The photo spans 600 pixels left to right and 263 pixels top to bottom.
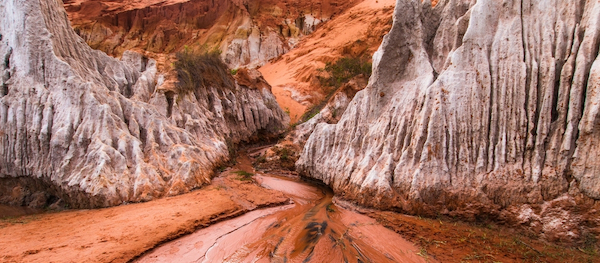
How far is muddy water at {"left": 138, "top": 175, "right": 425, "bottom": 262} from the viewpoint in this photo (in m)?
4.61

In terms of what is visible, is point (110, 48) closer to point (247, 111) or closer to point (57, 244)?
point (247, 111)

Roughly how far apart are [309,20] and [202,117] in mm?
30821

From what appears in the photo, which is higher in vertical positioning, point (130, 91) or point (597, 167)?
point (130, 91)

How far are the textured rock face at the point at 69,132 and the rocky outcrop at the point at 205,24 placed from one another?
25.0 meters

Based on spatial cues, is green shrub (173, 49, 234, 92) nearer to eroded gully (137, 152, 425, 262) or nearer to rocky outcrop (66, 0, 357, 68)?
eroded gully (137, 152, 425, 262)

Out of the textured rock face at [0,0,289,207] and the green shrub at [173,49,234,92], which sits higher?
the green shrub at [173,49,234,92]

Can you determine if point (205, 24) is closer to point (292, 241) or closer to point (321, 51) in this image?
point (321, 51)

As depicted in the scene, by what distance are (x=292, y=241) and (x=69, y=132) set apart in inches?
262

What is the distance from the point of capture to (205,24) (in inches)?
1492

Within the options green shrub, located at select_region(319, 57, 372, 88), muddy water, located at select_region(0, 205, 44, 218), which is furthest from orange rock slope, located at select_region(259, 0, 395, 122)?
muddy water, located at select_region(0, 205, 44, 218)

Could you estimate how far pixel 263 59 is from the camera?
34.8 meters

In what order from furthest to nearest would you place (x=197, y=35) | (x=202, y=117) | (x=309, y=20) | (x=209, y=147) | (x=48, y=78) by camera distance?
1. (x=309, y=20)
2. (x=197, y=35)
3. (x=202, y=117)
4. (x=209, y=147)
5. (x=48, y=78)

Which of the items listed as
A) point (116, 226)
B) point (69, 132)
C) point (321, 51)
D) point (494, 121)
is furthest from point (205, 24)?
point (494, 121)

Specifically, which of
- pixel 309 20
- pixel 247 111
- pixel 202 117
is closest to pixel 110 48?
pixel 309 20
